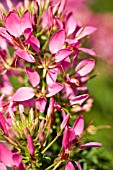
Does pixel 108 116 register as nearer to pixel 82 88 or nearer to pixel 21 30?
pixel 82 88

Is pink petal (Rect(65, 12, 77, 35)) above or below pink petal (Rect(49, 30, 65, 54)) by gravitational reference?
above

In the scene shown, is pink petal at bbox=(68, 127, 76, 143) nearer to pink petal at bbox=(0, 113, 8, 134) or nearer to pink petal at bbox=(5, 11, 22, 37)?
pink petal at bbox=(0, 113, 8, 134)

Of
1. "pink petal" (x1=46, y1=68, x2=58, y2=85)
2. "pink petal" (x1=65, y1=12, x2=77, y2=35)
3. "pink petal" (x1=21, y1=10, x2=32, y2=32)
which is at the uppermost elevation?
"pink petal" (x1=21, y1=10, x2=32, y2=32)

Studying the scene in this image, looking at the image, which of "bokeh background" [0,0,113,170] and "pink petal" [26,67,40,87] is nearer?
"pink petal" [26,67,40,87]

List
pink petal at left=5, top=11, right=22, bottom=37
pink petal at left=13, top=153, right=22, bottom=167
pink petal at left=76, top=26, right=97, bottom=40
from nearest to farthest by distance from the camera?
pink petal at left=13, top=153, right=22, bottom=167, pink petal at left=5, top=11, right=22, bottom=37, pink petal at left=76, top=26, right=97, bottom=40

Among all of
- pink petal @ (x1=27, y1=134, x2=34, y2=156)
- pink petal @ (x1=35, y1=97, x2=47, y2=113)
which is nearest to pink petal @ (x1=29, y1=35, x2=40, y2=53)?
pink petal @ (x1=35, y1=97, x2=47, y2=113)

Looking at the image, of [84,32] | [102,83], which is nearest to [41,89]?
[84,32]

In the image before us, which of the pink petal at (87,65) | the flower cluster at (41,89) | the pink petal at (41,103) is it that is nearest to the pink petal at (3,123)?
the flower cluster at (41,89)

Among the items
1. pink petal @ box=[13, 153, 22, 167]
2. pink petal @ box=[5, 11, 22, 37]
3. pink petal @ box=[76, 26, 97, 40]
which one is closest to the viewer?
pink petal @ box=[13, 153, 22, 167]
